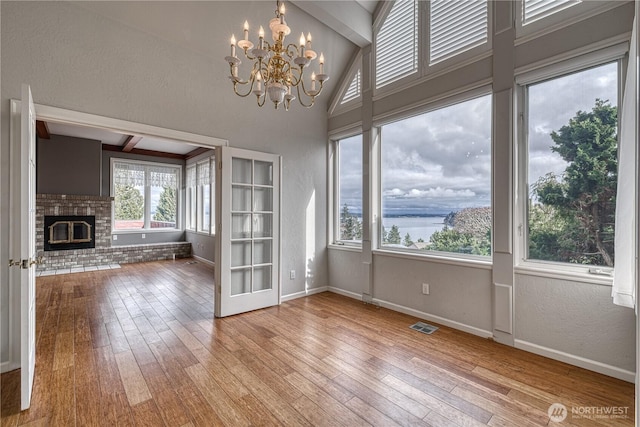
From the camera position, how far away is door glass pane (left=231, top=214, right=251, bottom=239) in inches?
147

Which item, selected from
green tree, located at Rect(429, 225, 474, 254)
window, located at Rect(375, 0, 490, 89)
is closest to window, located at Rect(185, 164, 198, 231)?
window, located at Rect(375, 0, 490, 89)

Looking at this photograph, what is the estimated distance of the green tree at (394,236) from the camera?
3.97 metres

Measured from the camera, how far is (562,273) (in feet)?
8.25

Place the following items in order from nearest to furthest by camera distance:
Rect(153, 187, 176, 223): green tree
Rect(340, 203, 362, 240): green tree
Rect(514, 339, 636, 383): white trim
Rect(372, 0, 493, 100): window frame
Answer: Rect(514, 339, 636, 383): white trim, Rect(372, 0, 493, 100): window frame, Rect(340, 203, 362, 240): green tree, Rect(153, 187, 176, 223): green tree

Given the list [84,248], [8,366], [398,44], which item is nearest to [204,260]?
[84,248]

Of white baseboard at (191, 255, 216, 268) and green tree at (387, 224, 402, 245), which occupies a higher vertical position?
green tree at (387, 224, 402, 245)

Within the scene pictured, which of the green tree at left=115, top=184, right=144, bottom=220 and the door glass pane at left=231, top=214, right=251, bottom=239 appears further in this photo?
the green tree at left=115, top=184, right=144, bottom=220

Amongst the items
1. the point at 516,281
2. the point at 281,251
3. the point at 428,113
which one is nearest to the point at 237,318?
the point at 281,251

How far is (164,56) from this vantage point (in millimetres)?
3217

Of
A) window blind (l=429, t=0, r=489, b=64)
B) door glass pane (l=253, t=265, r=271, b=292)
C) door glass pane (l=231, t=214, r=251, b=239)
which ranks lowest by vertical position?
door glass pane (l=253, t=265, r=271, b=292)

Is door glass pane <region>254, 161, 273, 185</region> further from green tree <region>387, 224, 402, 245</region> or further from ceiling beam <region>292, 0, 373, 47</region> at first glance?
ceiling beam <region>292, 0, 373, 47</region>

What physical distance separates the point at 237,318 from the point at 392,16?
14.9ft

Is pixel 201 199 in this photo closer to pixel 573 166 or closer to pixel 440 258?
pixel 440 258

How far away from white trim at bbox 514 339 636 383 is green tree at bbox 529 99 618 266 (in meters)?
0.83
